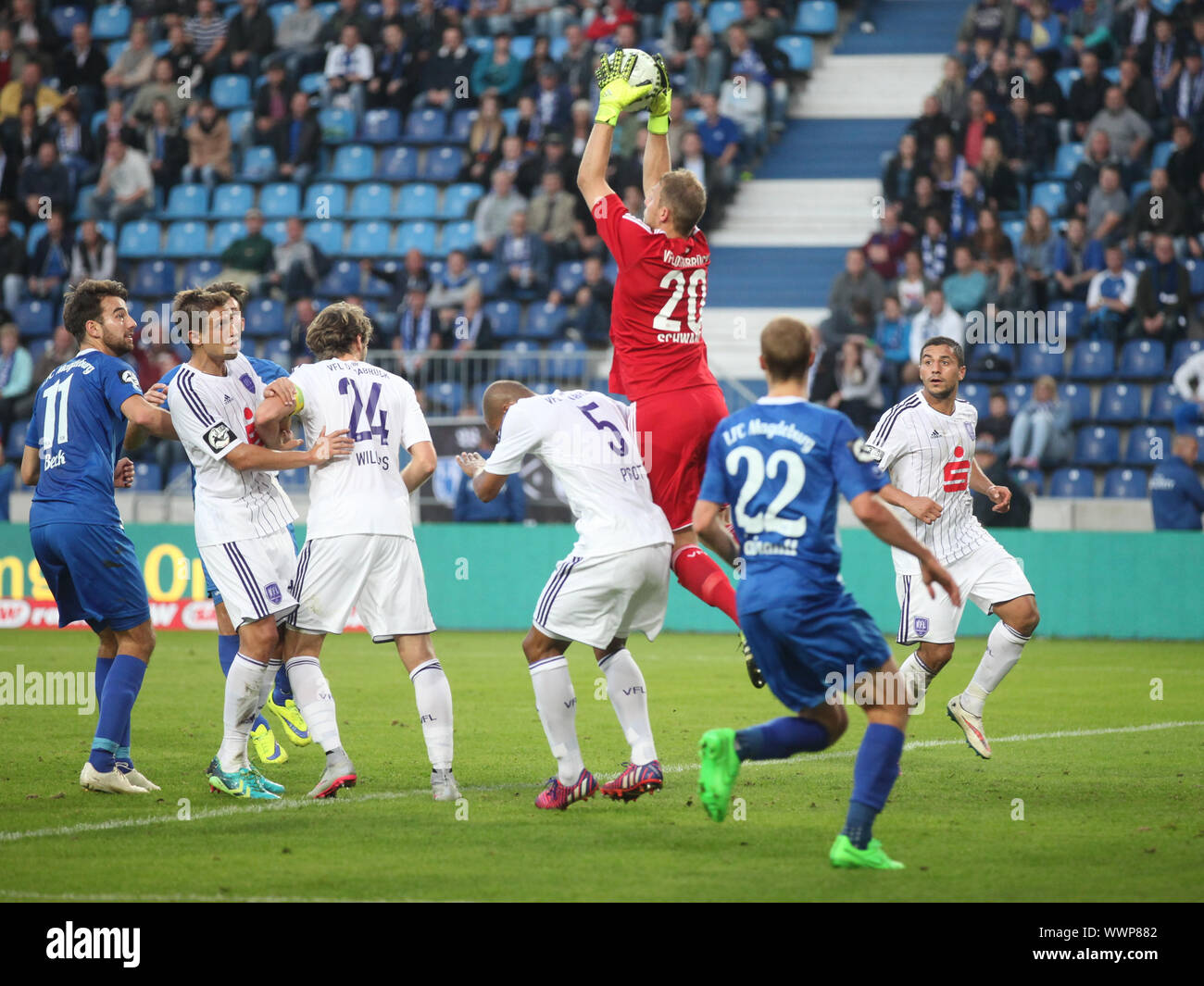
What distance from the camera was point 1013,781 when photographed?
8.16m

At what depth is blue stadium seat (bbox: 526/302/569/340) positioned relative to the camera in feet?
66.1

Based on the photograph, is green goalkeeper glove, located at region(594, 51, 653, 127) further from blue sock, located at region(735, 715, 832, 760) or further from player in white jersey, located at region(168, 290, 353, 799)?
blue sock, located at region(735, 715, 832, 760)

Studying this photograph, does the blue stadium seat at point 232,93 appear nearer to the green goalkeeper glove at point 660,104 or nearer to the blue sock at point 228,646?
the blue sock at point 228,646

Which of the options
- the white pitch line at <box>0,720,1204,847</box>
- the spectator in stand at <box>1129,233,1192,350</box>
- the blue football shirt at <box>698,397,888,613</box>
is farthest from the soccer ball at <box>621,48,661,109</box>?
the spectator in stand at <box>1129,233,1192,350</box>

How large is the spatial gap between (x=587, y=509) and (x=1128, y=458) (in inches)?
484

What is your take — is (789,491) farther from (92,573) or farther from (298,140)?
(298,140)

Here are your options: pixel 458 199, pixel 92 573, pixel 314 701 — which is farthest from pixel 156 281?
pixel 314 701

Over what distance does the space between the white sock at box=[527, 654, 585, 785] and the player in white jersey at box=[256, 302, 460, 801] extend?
46cm

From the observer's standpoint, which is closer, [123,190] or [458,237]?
[458,237]

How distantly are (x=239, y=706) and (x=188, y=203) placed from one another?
698 inches

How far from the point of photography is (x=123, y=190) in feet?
77.3

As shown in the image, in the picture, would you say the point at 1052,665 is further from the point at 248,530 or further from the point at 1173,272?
the point at 248,530

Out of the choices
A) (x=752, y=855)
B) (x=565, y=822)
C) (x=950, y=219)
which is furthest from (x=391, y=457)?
(x=950, y=219)
